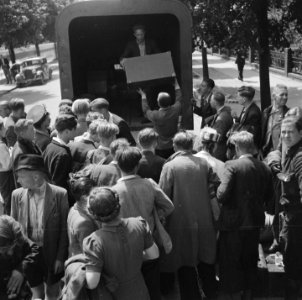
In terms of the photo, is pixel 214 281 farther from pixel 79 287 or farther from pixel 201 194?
pixel 79 287

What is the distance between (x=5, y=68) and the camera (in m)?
32.0

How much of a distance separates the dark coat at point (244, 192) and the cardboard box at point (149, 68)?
11.6 feet

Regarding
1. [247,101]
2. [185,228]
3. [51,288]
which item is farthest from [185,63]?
[51,288]

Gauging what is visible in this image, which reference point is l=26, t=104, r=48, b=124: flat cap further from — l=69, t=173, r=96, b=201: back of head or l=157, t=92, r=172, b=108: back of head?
l=69, t=173, r=96, b=201: back of head

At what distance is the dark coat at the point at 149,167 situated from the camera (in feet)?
14.5

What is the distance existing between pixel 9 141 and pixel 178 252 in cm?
298

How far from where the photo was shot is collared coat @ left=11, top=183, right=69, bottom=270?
13.0 ft

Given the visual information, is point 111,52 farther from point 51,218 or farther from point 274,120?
point 51,218

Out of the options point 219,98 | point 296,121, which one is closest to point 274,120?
point 219,98

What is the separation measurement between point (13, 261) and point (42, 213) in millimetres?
646

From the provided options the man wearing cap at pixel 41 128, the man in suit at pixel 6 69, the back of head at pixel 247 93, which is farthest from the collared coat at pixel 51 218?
the man in suit at pixel 6 69

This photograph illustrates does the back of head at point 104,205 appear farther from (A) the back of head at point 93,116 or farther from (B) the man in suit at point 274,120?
(B) the man in suit at point 274,120

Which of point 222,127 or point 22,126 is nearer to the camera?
point 22,126

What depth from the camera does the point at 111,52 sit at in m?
10.1
